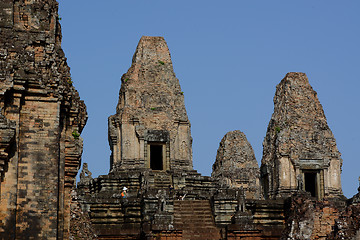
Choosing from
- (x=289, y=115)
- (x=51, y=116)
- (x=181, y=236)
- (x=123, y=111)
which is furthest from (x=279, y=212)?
(x=51, y=116)

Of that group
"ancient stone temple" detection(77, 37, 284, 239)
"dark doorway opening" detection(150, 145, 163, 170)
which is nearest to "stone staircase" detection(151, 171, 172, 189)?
"ancient stone temple" detection(77, 37, 284, 239)

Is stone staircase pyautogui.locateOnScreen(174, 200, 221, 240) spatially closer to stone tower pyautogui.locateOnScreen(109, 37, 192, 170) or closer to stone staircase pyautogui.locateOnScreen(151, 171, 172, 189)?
stone staircase pyautogui.locateOnScreen(151, 171, 172, 189)

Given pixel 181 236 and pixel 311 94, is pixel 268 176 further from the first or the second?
pixel 181 236

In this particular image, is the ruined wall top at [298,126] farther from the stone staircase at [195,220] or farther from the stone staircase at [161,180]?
the stone staircase at [195,220]

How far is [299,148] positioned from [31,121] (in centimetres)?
2462

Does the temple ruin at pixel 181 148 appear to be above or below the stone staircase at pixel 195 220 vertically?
above

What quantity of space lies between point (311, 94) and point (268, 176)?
4.61 metres

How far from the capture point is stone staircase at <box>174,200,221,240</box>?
31969mm

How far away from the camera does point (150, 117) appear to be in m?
41.7

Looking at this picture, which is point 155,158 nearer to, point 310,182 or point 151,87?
point 151,87

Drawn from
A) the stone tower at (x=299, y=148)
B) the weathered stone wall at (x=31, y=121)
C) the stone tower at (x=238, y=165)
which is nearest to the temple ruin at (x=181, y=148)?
the stone tower at (x=299, y=148)

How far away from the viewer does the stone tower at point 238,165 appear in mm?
52688

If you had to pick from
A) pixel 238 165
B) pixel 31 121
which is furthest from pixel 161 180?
pixel 31 121

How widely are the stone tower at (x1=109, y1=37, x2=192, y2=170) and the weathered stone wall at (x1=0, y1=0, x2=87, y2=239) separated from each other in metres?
22.3
